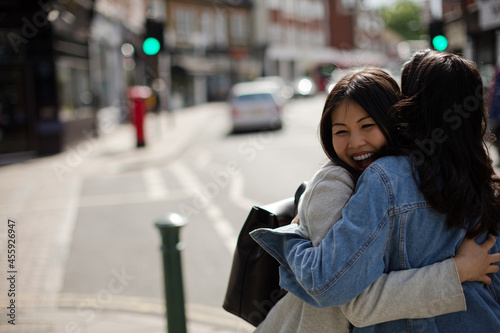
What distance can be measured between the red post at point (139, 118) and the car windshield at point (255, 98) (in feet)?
16.0

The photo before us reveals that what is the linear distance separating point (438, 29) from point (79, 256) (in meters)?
4.73

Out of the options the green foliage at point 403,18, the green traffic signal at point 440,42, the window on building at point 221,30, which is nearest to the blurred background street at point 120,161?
the green traffic signal at point 440,42

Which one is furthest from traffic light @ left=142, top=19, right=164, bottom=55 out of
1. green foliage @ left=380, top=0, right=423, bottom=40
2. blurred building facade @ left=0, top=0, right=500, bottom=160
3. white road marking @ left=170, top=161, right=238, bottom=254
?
green foliage @ left=380, top=0, right=423, bottom=40

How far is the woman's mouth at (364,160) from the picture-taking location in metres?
1.66

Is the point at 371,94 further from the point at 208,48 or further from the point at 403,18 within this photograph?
the point at 403,18

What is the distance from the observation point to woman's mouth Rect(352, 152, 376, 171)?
1.66 meters

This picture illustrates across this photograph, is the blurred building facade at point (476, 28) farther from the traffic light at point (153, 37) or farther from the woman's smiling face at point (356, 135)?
the woman's smiling face at point (356, 135)

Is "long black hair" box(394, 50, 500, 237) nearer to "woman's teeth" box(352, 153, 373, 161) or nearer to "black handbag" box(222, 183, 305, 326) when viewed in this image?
"woman's teeth" box(352, 153, 373, 161)

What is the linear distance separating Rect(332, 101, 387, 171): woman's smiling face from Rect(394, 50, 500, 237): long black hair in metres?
0.10

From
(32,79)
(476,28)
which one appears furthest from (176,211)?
(476,28)

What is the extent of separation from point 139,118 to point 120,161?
8.46 feet

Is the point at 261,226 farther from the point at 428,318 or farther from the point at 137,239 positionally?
the point at 137,239

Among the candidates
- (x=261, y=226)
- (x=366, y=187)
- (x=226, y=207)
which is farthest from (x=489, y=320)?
(x=226, y=207)

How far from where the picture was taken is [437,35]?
646 centimetres
